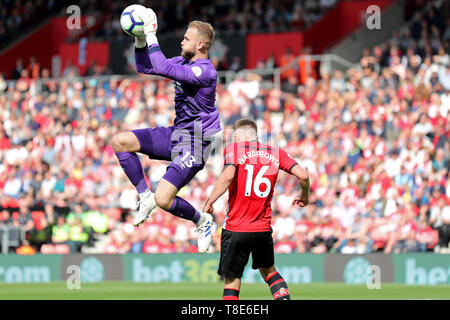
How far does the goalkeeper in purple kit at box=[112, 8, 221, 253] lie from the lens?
447 inches

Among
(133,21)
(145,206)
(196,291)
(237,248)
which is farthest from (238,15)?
(237,248)

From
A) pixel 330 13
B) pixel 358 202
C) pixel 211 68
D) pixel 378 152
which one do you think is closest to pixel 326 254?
pixel 358 202

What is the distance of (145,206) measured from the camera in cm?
1169

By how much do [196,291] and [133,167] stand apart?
7.00 metres

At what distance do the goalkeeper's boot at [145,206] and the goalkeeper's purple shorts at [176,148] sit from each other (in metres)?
0.38

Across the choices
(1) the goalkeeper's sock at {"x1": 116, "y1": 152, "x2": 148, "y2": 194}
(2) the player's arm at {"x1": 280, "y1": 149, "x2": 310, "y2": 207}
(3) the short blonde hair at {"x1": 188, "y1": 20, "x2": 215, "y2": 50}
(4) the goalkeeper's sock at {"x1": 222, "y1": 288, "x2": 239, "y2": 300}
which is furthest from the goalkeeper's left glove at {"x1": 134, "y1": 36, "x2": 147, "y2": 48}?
(4) the goalkeeper's sock at {"x1": 222, "y1": 288, "x2": 239, "y2": 300}

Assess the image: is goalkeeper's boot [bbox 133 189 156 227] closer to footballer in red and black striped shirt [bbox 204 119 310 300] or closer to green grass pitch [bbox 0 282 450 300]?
footballer in red and black striped shirt [bbox 204 119 310 300]

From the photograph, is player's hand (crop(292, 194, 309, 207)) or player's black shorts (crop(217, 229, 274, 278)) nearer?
player's black shorts (crop(217, 229, 274, 278))

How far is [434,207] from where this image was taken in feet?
67.6

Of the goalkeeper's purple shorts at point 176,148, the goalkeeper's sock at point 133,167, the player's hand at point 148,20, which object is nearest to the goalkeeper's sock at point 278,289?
the goalkeeper's purple shorts at point 176,148

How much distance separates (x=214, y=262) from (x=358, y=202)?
337 centimetres

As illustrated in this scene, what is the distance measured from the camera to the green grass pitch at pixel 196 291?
16500 mm

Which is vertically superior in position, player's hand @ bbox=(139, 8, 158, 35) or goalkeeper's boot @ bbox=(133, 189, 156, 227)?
player's hand @ bbox=(139, 8, 158, 35)

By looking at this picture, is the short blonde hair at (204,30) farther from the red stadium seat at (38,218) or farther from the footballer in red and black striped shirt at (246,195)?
the red stadium seat at (38,218)
